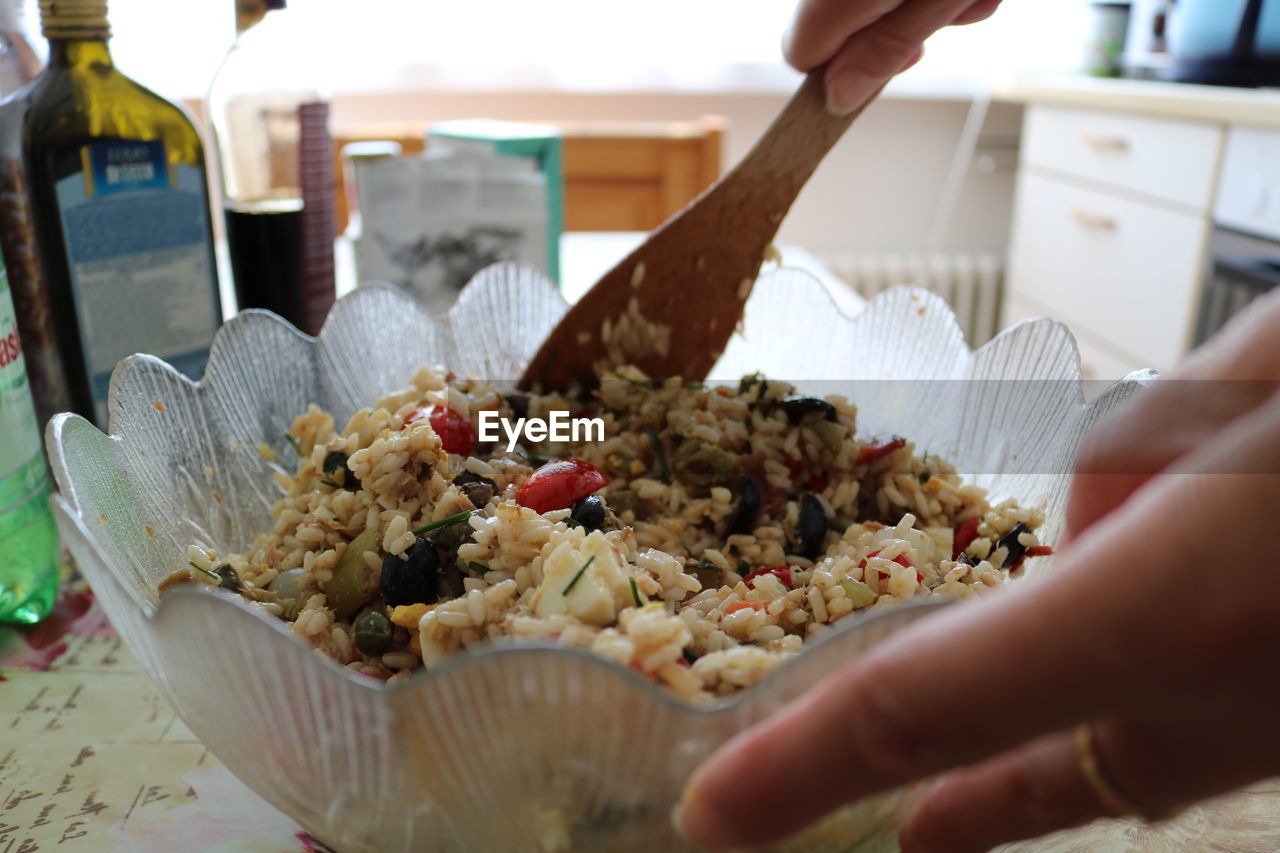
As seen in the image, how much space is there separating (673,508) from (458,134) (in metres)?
1.15

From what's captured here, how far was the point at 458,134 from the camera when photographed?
1.79 metres

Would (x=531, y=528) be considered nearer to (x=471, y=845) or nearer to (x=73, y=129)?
(x=471, y=845)

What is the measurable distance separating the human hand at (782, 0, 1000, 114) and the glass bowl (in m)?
0.24

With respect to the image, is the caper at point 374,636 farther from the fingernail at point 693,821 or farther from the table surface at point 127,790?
the fingernail at point 693,821

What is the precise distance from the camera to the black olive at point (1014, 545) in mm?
802

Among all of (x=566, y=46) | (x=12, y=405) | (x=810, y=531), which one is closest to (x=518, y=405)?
(x=810, y=531)

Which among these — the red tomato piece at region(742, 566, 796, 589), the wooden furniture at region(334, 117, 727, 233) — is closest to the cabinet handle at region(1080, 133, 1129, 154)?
the wooden furniture at region(334, 117, 727, 233)

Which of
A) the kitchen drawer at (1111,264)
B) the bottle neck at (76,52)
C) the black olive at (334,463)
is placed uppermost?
the bottle neck at (76,52)

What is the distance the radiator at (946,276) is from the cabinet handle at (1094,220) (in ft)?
2.40

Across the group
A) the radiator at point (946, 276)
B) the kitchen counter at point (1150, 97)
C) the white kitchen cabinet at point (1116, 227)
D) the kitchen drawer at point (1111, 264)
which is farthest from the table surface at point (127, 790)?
the radiator at point (946, 276)

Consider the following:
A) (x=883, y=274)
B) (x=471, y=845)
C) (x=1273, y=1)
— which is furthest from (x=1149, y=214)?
(x=471, y=845)

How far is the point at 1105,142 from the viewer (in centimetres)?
304

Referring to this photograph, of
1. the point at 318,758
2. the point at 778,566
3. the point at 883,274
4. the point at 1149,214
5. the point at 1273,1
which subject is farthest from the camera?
the point at 883,274

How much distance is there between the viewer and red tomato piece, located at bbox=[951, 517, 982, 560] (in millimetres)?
857
